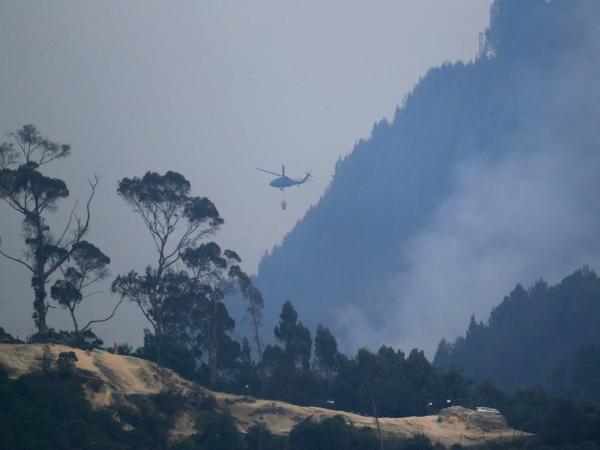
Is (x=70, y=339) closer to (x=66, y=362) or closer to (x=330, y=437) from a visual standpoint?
(x=66, y=362)

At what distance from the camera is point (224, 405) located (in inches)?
2611

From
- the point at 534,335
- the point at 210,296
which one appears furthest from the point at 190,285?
the point at 534,335

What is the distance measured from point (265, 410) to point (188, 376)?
33.9 ft

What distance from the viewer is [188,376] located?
7294 centimetres

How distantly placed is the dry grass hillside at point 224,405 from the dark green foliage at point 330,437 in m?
2.78

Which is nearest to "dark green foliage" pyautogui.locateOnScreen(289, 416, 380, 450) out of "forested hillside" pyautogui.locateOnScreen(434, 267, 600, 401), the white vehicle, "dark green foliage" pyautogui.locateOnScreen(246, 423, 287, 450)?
"dark green foliage" pyautogui.locateOnScreen(246, 423, 287, 450)

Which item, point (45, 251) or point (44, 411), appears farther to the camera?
point (45, 251)

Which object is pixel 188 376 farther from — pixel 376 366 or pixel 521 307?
pixel 521 307

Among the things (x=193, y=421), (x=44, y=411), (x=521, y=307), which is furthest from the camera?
(x=521, y=307)

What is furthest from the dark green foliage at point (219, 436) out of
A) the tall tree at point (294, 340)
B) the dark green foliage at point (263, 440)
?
the tall tree at point (294, 340)

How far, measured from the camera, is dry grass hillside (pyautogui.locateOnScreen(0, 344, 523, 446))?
60438 mm

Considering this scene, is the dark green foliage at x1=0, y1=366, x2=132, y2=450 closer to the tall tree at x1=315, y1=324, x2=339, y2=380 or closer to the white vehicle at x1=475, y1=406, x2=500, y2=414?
the white vehicle at x1=475, y1=406, x2=500, y2=414

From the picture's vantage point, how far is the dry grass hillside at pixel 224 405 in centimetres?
6044

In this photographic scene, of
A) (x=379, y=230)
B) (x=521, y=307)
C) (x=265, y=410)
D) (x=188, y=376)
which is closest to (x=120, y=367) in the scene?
(x=188, y=376)
